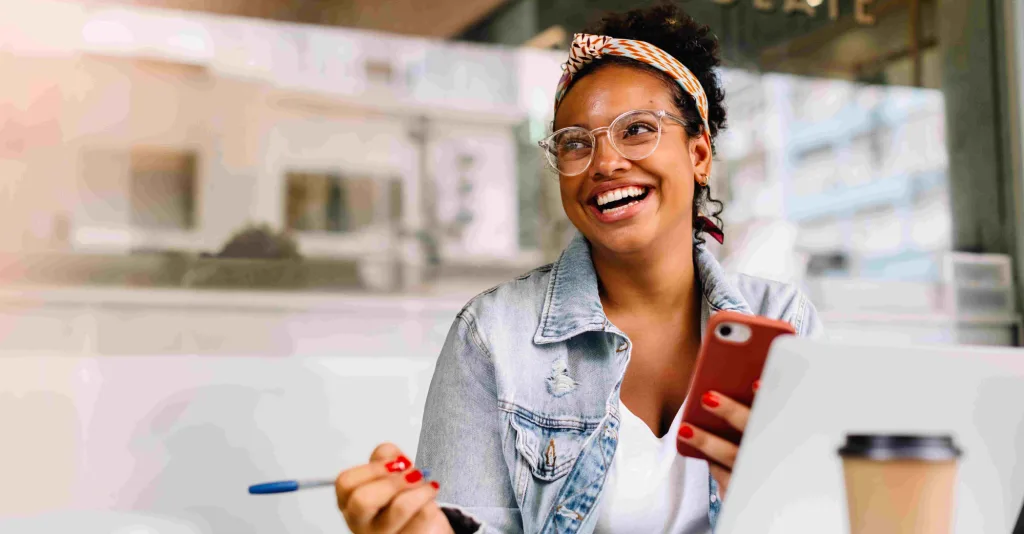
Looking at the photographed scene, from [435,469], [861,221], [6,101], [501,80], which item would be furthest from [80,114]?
[861,221]

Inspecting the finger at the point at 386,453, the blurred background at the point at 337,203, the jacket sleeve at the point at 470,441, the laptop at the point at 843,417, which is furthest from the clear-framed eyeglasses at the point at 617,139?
the blurred background at the point at 337,203

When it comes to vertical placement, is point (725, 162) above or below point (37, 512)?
above

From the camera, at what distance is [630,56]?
126 cm

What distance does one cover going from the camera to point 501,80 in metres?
2.58

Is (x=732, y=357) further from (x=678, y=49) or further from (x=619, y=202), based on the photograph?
(x=678, y=49)

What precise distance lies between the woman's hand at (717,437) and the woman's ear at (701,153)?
22.5 inches

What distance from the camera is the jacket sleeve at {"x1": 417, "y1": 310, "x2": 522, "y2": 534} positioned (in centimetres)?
114

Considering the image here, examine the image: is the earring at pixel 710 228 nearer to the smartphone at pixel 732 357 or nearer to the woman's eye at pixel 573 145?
the woman's eye at pixel 573 145

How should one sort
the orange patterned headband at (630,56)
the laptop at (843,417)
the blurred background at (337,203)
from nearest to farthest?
the laptop at (843,417)
the orange patterned headband at (630,56)
the blurred background at (337,203)

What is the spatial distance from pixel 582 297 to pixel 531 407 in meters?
0.19

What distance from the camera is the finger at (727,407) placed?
0.77 m

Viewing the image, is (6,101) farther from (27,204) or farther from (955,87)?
(955,87)

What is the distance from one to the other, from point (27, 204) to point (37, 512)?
0.70m

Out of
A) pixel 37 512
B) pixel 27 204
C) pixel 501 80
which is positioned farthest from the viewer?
pixel 501 80
